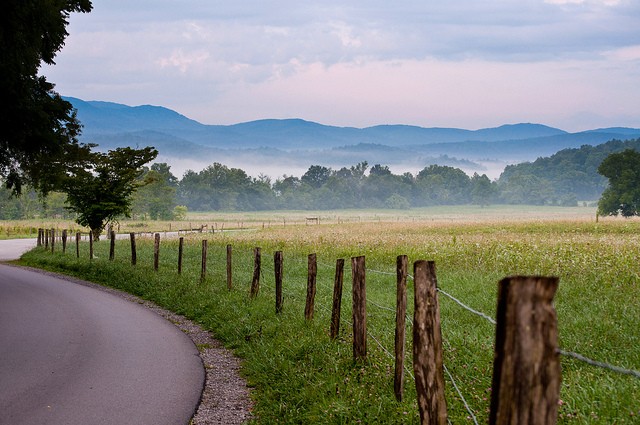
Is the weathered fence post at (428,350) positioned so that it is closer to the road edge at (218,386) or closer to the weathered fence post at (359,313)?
the road edge at (218,386)

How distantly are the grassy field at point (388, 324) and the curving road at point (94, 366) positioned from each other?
98 centimetres

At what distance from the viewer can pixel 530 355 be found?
124 inches

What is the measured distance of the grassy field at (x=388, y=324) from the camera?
23.1ft

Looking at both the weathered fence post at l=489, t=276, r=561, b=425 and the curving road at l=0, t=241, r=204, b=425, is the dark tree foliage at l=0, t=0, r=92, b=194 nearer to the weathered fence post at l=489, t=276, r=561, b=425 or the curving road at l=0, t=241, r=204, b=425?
the curving road at l=0, t=241, r=204, b=425

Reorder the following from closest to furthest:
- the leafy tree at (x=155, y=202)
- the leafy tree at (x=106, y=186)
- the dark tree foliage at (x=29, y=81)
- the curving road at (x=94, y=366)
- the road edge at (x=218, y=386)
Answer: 1. the road edge at (x=218, y=386)
2. the curving road at (x=94, y=366)
3. the dark tree foliage at (x=29, y=81)
4. the leafy tree at (x=106, y=186)
5. the leafy tree at (x=155, y=202)

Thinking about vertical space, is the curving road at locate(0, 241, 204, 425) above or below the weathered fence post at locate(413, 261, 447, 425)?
below

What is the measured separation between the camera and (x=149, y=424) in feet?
24.6

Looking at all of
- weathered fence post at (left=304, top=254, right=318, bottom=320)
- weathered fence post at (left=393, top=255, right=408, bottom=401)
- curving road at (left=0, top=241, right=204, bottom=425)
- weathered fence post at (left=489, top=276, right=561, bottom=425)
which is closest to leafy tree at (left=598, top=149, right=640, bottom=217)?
curving road at (left=0, top=241, right=204, bottom=425)

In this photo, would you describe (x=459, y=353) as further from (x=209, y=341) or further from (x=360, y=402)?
(x=209, y=341)

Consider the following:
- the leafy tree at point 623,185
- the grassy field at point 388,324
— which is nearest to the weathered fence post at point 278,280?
the grassy field at point 388,324

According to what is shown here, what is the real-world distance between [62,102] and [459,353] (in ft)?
67.9

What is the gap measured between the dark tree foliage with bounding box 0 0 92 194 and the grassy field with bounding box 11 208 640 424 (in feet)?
16.9

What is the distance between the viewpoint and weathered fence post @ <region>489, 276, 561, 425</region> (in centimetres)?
311

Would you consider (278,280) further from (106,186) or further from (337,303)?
(106,186)
